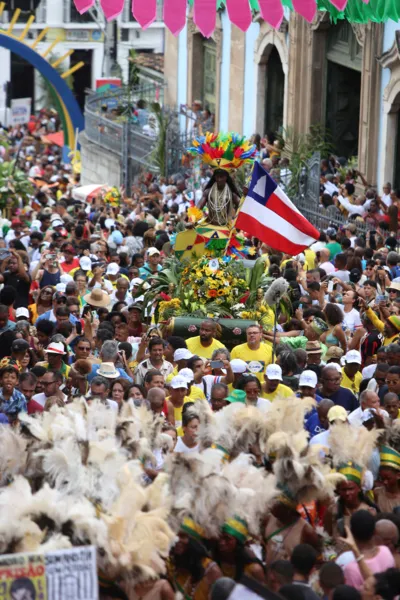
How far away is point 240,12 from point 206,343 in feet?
11.6

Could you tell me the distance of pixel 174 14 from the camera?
46.0 feet

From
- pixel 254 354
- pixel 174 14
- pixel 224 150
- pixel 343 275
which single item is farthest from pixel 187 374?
pixel 343 275

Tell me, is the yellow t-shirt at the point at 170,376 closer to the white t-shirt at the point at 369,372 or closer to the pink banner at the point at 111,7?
the white t-shirt at the point at 369,372

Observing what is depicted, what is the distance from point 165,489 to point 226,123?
27838mm

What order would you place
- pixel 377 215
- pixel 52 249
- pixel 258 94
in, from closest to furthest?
1. pixel 52 249
2. pixel 377 215
3. pixel 258 94

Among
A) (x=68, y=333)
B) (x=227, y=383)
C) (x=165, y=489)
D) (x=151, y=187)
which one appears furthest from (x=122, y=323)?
(x=151, y=187)

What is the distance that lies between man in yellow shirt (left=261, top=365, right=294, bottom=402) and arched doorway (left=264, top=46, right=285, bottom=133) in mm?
21192

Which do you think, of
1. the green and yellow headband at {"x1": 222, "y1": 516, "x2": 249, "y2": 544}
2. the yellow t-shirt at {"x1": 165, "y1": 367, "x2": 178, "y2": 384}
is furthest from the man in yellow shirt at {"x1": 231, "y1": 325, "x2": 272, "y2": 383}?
the green and yellow headband at {"x1": 222, "y1": 516, "x2": 249, "y2": 544}

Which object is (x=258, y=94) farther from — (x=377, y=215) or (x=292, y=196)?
(x=377, y=215)

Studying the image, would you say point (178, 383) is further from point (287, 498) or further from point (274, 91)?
point (274, 91)

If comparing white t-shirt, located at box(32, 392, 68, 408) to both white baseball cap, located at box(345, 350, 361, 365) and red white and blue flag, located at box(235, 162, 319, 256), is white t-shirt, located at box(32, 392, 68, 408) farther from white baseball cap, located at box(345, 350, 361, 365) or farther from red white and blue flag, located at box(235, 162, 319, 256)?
red white and blue flag, located at box(235, 162, 319, 256)

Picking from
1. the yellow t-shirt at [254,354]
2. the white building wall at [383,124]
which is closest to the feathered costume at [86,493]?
the yellow t-shirt at [254,354]

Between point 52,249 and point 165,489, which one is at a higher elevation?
point 165,489

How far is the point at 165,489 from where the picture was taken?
25.4ft
